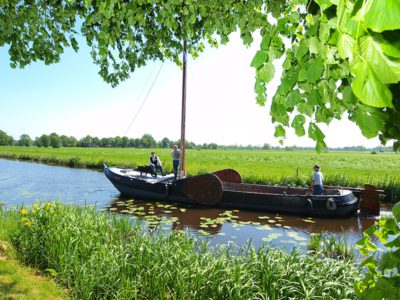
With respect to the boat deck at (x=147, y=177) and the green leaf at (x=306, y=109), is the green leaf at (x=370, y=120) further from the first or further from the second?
the boat deck at (x=147, y=177)

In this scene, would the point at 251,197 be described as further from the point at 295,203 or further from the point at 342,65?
the point at 342,65

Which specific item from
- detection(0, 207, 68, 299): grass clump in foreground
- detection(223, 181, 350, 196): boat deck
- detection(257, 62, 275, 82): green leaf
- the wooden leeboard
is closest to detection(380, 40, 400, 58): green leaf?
detection(257, 62, 275, 82): green leaf

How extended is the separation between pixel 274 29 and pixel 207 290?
3.78 meters

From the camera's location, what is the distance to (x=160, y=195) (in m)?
14.5

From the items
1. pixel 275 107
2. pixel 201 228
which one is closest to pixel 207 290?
pixel 275 107

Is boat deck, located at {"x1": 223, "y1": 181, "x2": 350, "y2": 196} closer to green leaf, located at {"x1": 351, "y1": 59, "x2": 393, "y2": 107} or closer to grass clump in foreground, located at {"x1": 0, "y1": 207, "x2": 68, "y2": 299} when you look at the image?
grass clump in foreground, located at {"x1": 0, "y1": 207, "x2": 68, "y2": 299}

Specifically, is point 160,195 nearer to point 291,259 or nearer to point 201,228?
point 201,228

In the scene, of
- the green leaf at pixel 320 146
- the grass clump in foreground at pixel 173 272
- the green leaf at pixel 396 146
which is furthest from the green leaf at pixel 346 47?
the grass clump in foreground at pixel 173 272

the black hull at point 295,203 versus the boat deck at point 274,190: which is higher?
the boat deck at point 274,190

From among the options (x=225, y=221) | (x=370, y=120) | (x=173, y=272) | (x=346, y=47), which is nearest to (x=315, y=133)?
(x=370, y=120)

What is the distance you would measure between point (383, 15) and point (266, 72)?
1.03 m

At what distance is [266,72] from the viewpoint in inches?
65.1

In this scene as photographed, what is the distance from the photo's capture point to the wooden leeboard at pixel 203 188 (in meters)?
13.2

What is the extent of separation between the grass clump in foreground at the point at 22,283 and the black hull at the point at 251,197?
859 centimetres
